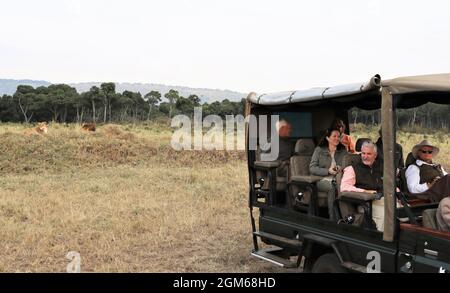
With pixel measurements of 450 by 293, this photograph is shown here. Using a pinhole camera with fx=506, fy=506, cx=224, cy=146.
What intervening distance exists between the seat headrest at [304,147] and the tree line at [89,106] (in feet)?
123

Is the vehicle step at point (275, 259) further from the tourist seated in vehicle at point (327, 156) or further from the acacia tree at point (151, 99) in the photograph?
the acacia tree at point (151, 99)

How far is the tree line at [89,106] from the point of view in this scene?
4675 centimetres

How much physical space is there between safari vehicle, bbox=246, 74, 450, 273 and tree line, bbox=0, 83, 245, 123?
3726cm

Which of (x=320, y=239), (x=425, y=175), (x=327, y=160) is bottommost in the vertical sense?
(x=320, y=239)

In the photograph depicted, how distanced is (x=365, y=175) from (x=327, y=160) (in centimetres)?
99

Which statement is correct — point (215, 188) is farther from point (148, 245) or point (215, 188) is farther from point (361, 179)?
point (361, 179)

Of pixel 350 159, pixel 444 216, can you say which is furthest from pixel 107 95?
pixel 444 216

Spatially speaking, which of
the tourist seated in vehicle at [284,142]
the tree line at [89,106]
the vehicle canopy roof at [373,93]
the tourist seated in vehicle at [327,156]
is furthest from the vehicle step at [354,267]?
the tree line at [89,106]

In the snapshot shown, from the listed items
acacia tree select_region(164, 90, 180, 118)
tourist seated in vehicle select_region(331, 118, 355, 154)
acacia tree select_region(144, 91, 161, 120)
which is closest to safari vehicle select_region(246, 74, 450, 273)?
tourist seated in vehicle select_region(331, 118, 355, 154)

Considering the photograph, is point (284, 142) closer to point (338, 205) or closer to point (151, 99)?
point (338, 205)

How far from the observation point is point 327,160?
235 inches

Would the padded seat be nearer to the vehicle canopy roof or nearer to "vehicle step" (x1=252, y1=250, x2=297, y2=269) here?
the vehicle canopy roof
